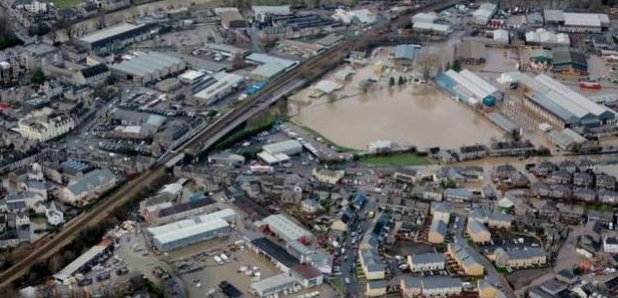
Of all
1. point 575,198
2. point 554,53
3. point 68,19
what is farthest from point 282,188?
point 68,19

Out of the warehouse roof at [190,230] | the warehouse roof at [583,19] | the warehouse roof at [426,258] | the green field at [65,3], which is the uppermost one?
the green field at [65,3]

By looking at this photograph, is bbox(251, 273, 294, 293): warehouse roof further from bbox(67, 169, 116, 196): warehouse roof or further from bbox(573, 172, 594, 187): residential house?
bbox(573, 172, 594, 187): residential house

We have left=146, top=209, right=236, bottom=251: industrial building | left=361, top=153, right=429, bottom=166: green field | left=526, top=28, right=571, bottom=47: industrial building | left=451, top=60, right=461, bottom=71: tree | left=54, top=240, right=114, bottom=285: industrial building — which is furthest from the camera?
left=526, top=28, right=571, bottom=47: industrial building

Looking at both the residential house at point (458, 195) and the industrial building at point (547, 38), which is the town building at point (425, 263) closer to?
the residential house at point (458, 195)

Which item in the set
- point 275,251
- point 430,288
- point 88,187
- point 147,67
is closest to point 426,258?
point 430,288

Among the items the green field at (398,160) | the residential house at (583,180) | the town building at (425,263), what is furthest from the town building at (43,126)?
the residential house at (583,180)

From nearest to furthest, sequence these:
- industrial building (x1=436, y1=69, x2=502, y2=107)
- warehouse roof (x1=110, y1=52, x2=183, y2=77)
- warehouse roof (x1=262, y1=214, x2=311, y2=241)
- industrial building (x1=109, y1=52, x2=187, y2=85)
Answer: warehouse roof (x1=262, y1=214, x2=311, y2=241)
industrial building (x1=436, y1=69, x2=502, y2=107)
industrial building (x1=109, y1=52, x2=187, y2=85)
warehouse roof (x1=110, y1=52, x2=183, y2=77)

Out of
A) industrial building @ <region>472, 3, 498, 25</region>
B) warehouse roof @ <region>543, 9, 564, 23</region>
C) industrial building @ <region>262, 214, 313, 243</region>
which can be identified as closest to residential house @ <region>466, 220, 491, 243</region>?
industrial building @ <region>262, 214, 313, 243</region>
